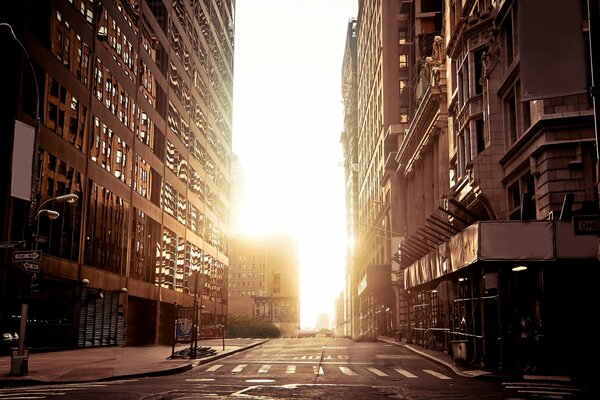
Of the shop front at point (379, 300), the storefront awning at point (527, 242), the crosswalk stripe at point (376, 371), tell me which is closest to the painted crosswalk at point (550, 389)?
the storefront awning at point (527, 242)

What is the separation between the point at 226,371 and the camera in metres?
23.5

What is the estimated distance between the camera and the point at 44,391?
16422 mm

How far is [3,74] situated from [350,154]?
114 meters

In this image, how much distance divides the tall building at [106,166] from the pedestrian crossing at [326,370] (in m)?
5.36

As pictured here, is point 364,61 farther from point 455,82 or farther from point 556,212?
point 556,212

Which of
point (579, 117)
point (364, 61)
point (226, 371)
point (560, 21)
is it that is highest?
point (364, 61)

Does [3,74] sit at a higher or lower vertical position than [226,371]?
higher

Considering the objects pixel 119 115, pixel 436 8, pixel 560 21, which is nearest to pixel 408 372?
pixel 560 21

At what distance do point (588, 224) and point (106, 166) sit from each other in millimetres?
41161

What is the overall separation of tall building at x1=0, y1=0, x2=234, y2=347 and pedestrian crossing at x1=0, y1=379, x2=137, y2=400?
13.7ft

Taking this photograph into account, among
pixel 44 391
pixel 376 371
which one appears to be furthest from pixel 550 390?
pixel 44 391

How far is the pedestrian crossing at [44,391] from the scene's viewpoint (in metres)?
15.1

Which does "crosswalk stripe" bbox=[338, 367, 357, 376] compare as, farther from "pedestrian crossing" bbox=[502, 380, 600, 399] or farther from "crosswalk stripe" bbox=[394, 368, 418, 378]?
"pedestrian crossing" bbox=[502, 380, 600, 399]

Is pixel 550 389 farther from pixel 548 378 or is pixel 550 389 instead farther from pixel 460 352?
pixel 460 352
